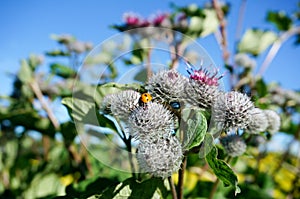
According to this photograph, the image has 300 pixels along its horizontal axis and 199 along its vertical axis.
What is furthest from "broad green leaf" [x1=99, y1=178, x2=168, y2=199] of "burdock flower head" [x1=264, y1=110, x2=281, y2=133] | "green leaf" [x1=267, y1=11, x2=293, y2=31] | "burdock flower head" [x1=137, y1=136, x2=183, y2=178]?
"green leaf" [x1=267, y1=11, x2=293, y2=31]

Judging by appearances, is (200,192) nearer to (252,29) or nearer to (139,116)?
(139,116)

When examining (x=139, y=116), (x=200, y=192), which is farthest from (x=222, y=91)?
(x=200, y=192)

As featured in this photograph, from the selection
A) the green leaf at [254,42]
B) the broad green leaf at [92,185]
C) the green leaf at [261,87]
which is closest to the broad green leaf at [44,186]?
the broad green leaf at [92,185]

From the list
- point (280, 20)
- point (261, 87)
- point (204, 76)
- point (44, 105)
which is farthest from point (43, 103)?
point (280, 20)

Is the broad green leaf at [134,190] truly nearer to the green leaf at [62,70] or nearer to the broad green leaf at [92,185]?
the broad green leaf at [92,185]

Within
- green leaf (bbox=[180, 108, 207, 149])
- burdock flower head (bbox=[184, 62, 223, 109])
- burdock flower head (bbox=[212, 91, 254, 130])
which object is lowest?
green leaf (bbox=[180, 108, 207, 149])

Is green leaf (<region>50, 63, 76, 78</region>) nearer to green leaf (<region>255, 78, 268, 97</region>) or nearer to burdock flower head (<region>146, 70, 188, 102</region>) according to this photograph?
green leaf (<region>255, 78, 268, 97</region>)
